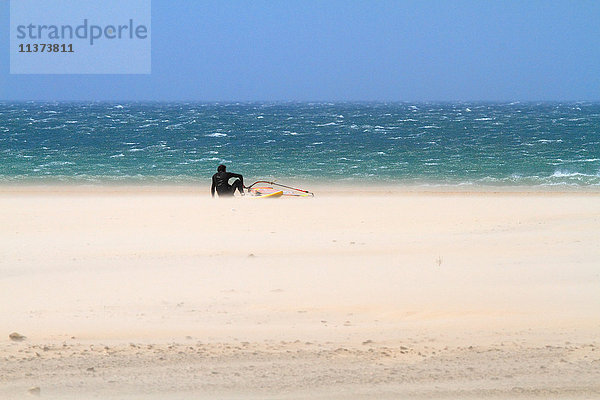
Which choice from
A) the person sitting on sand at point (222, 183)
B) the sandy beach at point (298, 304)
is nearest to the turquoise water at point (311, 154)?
the person sitting on sand at point (222, 183)

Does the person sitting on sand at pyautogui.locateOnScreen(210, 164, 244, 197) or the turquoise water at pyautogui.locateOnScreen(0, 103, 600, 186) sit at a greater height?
the person sitting on sand at pyautogui.locateOnScreen(210, 164, 244, 197)

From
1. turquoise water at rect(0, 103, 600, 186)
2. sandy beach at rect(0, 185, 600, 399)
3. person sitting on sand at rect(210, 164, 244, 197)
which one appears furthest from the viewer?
turquoise water at rect(0, 103, 600, 186)

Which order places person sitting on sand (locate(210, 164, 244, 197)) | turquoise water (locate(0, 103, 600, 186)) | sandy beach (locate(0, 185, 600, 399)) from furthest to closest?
turquoise water (locate(0, 103, 600, 186)) < person sitting on sand (locate(210, 164, 244, 197)) < sandy beach (locate(0, 185, 600, 399))

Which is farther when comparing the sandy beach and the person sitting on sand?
the person sitting on sand

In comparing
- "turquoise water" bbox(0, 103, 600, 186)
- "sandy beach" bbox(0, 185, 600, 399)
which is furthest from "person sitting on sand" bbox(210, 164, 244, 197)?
"turquoise water" bbox(0, 103, 600, 186)

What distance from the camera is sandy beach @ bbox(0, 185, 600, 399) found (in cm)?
529

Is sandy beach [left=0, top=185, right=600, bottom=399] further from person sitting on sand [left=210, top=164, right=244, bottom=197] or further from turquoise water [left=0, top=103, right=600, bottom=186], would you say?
turquoise water [left=0, top=103, right=600, bottom=186]

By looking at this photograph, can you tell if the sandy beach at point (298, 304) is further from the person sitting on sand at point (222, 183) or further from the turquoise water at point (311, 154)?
the turquoise water at point (311, 154)

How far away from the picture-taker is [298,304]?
7.60 m

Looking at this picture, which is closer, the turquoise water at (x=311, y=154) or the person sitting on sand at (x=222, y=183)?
the person sitting on sand at (x=222, y=183)

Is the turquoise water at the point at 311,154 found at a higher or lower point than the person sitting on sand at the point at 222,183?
lower

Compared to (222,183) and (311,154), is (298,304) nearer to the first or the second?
(222,183)

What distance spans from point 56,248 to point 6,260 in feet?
2.90

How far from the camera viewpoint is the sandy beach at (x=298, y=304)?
17.4 ft
